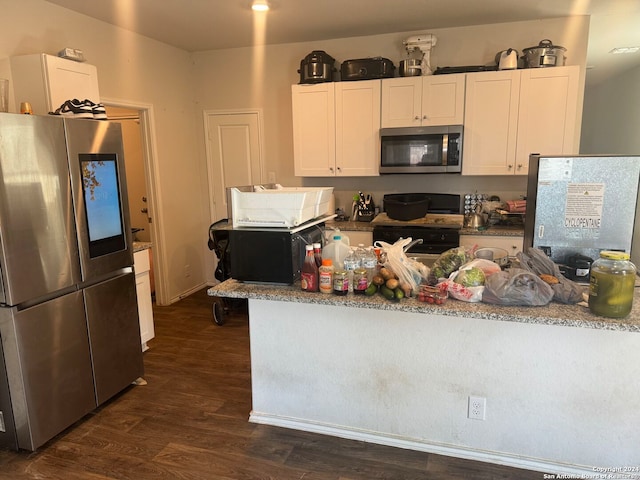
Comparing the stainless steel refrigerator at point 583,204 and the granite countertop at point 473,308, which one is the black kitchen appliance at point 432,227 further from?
the granite countertop at point 473,308

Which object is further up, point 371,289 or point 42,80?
point 42,80

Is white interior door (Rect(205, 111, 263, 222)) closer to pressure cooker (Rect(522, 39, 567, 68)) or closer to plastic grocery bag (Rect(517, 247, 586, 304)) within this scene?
pressure cooker (Rect(522, 39, 567, 68))

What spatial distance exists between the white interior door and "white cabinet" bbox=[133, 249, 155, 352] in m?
1.83

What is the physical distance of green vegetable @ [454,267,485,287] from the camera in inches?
81.6

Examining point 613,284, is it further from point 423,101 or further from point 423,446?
point 423,101

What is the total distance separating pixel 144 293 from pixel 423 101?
2996 millimetres

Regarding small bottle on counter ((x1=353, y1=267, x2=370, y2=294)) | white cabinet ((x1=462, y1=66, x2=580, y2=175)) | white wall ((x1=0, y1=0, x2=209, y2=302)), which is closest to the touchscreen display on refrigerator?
white wall ((x1=0, y1=0, x2=209, y2=302))

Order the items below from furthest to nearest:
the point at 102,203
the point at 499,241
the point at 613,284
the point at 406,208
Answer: the point at 406,208 → the point at 499,241 → the point at 102,203 → the point at 613,284

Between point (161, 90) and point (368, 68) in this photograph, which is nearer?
point (368, 68)

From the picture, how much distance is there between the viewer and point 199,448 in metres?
2.44

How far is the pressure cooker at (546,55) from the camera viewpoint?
3781mm

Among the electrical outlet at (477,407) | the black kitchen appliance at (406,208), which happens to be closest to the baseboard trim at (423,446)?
the electrical outlet at (477,407)

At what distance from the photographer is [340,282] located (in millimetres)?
2158

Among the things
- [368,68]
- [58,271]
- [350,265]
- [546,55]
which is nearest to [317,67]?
[368,68]
